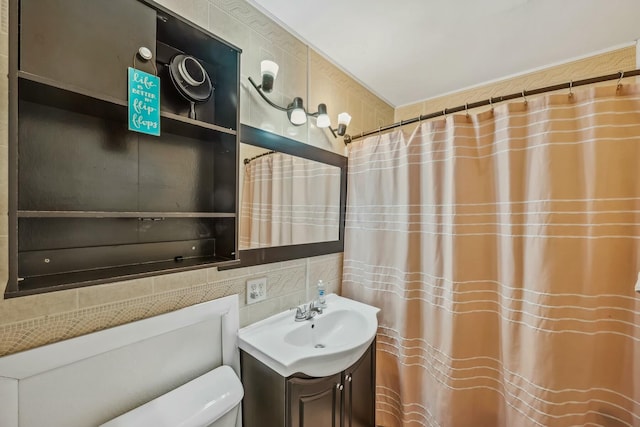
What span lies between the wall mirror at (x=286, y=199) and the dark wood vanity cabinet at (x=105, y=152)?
0.50ft

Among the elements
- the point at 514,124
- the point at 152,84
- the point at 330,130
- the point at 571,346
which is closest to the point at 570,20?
the point at 514,124

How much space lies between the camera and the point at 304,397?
1016 millimetres

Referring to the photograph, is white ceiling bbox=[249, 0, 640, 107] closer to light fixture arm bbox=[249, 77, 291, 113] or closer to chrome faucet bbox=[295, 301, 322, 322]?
light fixture arm bbox=[249, 77, 291, 113]

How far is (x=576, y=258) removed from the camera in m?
1.12

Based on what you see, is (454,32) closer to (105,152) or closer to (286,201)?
(286,201)

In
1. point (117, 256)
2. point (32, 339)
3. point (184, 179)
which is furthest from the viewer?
point (184, 179)

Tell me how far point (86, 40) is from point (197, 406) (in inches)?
48.6

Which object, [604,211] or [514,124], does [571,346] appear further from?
[514,124]

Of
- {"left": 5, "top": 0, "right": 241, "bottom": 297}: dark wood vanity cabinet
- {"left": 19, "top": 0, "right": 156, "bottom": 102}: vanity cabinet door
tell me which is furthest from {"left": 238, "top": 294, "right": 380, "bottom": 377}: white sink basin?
{"left": 19, "top": 0, "right": 156, "bottom": 102}: vanity cabinet door

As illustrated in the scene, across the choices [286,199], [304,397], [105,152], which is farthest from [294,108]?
[304,397]

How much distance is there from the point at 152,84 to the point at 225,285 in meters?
0.84

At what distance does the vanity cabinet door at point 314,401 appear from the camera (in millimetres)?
982

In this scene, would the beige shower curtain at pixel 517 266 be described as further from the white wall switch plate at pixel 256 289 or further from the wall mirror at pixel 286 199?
the white wall switch plate at pixel 256 289

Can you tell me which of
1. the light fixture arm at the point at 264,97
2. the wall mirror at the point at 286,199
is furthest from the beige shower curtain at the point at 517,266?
the light fixture arm at the point at 264,97
